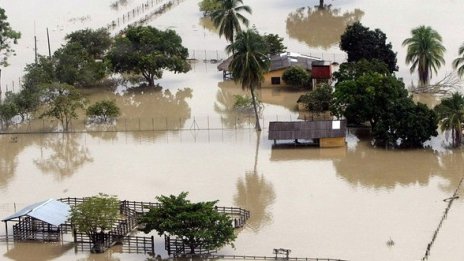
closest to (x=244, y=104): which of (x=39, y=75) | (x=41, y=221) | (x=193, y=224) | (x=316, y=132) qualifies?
(x=316, y=132)

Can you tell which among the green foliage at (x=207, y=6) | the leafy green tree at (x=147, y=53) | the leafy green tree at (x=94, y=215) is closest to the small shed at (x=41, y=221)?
the leafy green tree at (x=94, y=215)

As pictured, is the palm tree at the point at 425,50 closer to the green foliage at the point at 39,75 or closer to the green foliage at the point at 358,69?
the green foliage at the point at 358,69

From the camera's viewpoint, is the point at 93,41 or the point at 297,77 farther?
the point at 93,41

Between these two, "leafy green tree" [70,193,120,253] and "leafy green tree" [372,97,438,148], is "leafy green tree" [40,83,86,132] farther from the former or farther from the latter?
"leafy green tree" [70,193,120,253]

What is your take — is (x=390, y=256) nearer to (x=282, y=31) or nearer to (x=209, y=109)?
(x=209, y=109)

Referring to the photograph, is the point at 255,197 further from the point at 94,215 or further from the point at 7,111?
the point at 7,111

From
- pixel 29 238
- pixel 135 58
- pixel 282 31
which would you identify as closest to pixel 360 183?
pixel 29 238
